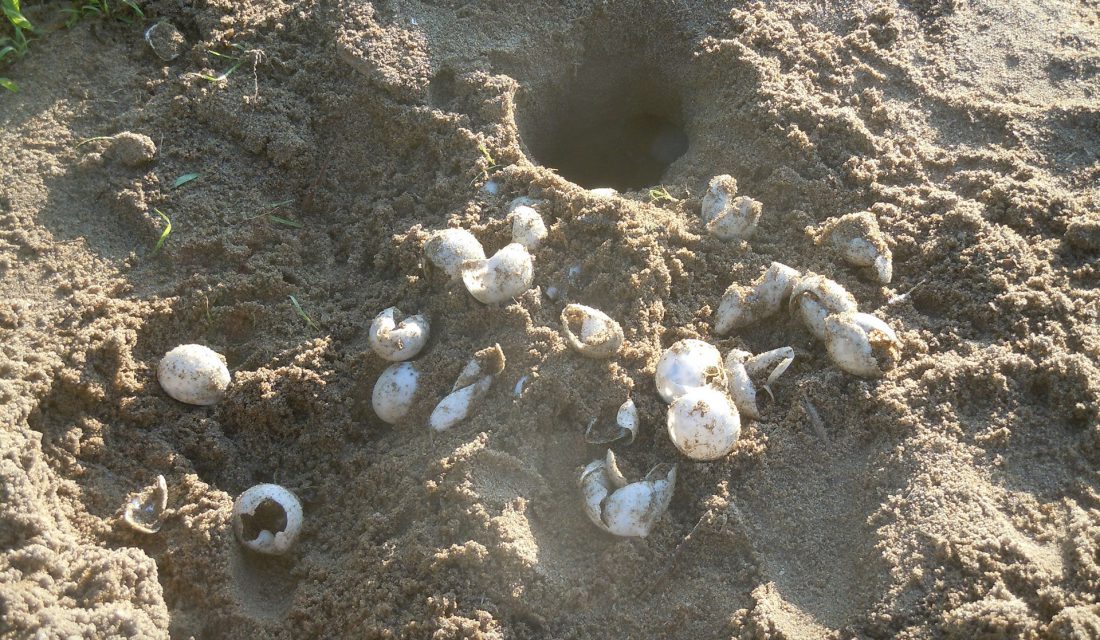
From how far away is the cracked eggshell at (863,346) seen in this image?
2.27 meters

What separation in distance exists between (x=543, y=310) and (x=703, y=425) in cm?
59

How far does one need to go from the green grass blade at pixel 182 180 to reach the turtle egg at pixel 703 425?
1.73m

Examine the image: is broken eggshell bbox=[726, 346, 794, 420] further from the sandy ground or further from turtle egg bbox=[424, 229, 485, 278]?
turtle egg bbox=[424, 229, 485, 278]

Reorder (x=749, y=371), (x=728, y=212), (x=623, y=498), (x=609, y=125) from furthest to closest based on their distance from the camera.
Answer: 1. (x=609, y=125)
2. (x=728, y=212)
3. (x=749, y=371)
4. (x=623, y=498)

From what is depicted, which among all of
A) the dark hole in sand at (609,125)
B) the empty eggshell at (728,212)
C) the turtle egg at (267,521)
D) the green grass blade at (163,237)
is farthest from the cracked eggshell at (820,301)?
the green grass blade at (163,237)

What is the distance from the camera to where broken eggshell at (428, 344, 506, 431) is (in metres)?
2.28

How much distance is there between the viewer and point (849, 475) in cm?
216

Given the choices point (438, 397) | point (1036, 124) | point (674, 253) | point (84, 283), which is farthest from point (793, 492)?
point (84, 283)

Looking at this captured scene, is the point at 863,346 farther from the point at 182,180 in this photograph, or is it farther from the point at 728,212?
the point at 182,180

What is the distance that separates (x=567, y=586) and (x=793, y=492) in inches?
24.3

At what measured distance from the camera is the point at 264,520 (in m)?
2.21

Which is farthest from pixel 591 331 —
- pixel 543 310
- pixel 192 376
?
pixel 192 376

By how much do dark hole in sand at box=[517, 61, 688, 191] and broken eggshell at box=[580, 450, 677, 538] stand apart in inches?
53.1

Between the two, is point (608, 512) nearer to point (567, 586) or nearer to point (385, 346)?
point (567, 586)
